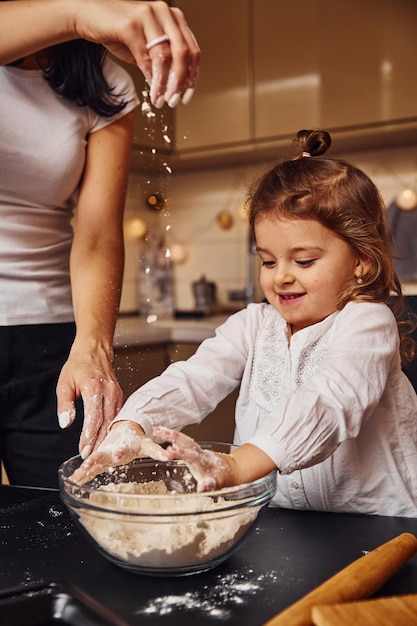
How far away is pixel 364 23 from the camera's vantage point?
2629mm

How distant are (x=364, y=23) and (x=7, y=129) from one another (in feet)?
5.85

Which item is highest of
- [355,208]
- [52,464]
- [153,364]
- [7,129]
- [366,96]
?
[366,96]

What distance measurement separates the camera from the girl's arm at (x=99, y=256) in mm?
1141

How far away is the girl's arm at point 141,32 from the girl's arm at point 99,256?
12.0 inches

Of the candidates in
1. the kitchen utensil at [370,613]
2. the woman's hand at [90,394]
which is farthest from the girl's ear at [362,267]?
the kitchen utensil at [370,613]

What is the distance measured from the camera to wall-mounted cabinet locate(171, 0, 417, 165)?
260 cm

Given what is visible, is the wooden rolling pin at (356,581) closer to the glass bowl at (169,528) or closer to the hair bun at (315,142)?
the glass bowl at (169,528)

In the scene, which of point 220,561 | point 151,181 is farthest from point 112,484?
point 151,181

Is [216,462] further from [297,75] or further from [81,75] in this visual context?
[297,75]

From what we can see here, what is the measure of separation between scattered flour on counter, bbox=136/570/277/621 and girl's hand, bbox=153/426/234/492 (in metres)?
0.09

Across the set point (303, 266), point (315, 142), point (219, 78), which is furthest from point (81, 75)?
point (219, 78)

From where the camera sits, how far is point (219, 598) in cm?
65

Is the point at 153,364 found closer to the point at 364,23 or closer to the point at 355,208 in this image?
the point at 355,208

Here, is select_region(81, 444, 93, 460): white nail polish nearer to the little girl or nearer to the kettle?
the little girl
